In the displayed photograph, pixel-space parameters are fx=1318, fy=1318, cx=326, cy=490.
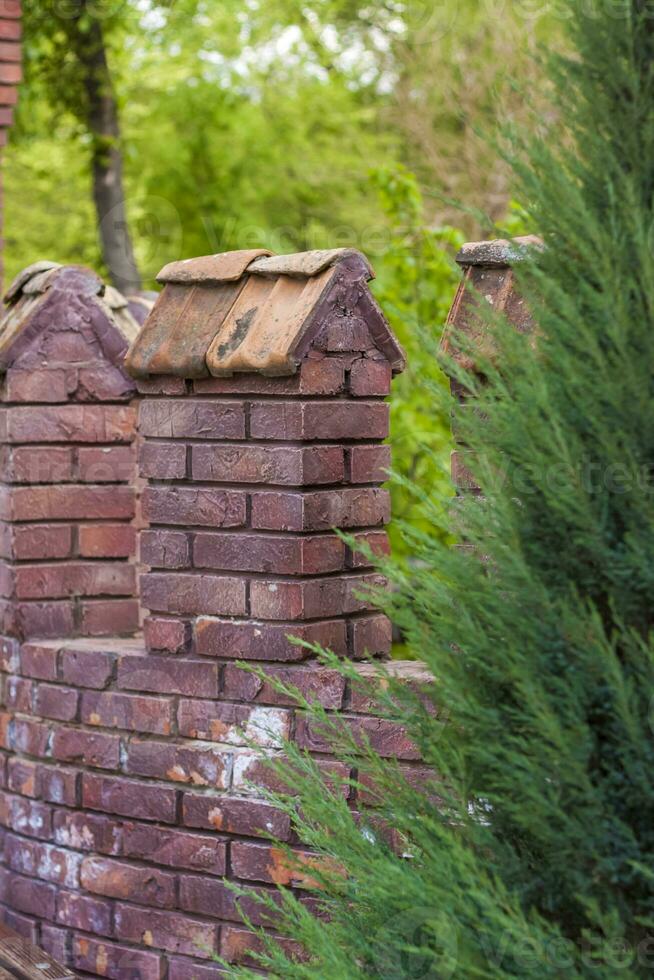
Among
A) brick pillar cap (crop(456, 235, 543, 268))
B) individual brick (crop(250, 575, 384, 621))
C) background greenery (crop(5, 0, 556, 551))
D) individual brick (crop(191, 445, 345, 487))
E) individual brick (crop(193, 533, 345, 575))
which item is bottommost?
individual brick (crop(250, 575, 384, 621))

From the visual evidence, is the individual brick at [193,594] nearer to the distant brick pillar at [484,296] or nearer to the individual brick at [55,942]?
the distant brick pillar at [484,296]

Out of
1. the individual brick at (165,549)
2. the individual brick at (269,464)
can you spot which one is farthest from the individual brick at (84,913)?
the individual brick at (269,464)

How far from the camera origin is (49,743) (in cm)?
314

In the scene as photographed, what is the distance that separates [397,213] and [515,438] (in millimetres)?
4713

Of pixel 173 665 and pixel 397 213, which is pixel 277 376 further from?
pixel 397 213

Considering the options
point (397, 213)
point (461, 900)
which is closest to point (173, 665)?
point (461, 900)

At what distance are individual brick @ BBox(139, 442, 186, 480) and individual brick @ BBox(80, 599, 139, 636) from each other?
1.63 feet

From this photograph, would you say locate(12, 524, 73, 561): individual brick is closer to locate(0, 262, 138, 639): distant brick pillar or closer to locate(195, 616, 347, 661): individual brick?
locate(0, 262, 138, 639): distant brick pillar

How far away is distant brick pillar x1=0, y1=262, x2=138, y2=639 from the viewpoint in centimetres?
323

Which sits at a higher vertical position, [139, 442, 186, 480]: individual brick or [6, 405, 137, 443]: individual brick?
[6, 405, 137, 443]: individual brick

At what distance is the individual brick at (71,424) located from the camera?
3.22 meters

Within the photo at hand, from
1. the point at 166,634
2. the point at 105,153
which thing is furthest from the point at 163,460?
the point at 105,153

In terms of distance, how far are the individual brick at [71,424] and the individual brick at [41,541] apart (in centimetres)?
22

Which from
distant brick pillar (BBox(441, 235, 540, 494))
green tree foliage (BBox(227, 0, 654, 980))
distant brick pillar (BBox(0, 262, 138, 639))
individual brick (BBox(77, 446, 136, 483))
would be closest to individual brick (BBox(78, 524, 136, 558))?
distant brick pillar (BBox(0, 262, 138, 639))
